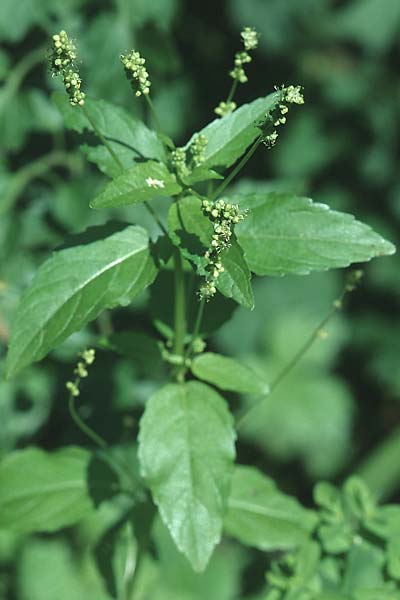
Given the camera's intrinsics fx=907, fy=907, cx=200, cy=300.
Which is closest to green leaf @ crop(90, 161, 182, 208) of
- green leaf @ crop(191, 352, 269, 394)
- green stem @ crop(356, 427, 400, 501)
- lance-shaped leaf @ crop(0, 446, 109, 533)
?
green leaf @ crop(191, 352, 269, 394)

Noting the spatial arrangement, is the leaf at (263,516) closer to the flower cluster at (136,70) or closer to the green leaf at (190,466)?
the green leaf at (190,466)

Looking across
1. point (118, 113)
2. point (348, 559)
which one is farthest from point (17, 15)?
point (348, 559)

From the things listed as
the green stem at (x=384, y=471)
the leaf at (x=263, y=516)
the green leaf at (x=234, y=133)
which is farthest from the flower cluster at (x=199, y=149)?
the green stem at (x=384, y=471)

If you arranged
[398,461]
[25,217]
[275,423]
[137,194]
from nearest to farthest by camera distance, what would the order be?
[137,194] < [25,217] < [398,461] < [275,423]

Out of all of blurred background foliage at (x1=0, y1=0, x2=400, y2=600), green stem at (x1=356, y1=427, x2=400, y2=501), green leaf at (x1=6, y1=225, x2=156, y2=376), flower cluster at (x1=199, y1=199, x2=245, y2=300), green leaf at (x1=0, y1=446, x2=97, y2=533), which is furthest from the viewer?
green stem at (x1=356, y1=427, x2=400, y2=501)

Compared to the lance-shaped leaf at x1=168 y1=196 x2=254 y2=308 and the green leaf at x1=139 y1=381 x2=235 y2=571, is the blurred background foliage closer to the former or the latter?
the green leaf at x1=139 y1=381 x2=235 y2=571

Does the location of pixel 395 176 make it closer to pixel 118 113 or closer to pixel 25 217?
pixel 25 217

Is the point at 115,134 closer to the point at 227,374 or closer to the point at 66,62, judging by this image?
the point at 66,62
